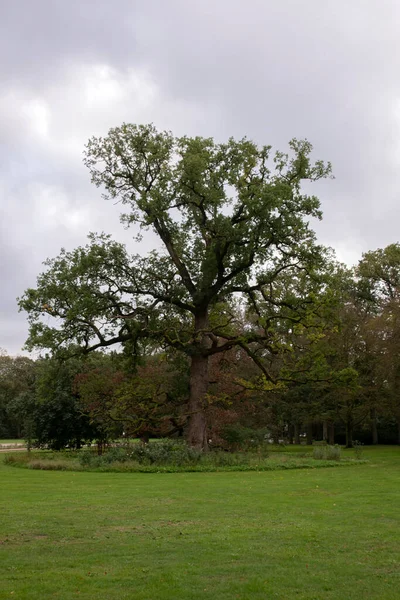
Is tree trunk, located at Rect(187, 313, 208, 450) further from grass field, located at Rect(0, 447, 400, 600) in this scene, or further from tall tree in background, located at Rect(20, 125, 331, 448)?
grass field, located at Rect(0, 447, 400, 600)

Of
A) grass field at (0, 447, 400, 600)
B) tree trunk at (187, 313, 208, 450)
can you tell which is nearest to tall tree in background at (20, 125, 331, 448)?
tree trunk at (187, 313, 208, 450)

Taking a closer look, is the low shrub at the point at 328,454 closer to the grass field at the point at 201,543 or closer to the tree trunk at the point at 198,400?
the tree trunk at the point at 198,400

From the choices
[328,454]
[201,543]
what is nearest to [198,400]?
[328,454]

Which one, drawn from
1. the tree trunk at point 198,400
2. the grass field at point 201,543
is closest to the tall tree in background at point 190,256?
the tree trunk at point 198,400

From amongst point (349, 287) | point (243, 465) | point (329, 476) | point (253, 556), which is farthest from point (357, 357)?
point (253, 556)

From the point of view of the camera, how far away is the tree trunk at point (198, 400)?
94.3 feet

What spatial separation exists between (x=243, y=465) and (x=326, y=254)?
1129 centimetres

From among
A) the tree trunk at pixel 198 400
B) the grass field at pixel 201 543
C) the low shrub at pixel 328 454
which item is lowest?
the grass field at pixel 201 543

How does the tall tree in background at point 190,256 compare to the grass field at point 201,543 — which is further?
the tall tree in background at point 190,256

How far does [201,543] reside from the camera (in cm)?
915

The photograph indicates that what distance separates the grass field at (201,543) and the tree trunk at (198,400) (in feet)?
37.7

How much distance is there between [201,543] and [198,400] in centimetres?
1968

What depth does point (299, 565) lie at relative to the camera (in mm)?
7770

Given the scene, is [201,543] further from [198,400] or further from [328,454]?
[328,454]
